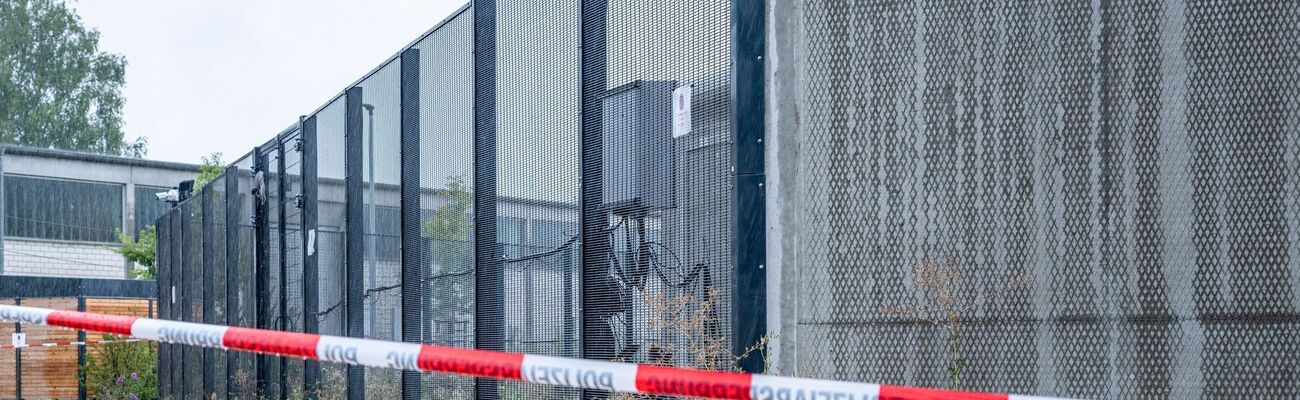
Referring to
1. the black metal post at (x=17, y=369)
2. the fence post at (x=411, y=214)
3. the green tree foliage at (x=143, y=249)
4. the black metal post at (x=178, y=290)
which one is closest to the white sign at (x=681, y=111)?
the fence post at (x=411, y=214)

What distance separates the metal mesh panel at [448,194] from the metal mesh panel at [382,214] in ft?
2.16

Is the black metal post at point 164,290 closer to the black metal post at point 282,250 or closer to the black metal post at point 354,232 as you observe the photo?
the black metal post at point 282,250

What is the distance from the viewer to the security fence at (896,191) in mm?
5551

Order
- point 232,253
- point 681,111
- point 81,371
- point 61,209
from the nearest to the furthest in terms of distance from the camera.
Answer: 1. point 681,111
2. point 232,253
3. point 81,371
4. point 61,209

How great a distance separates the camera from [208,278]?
60.6 ft

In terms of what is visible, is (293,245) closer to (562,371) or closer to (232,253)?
(232,253)

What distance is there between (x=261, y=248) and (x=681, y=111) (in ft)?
32.6

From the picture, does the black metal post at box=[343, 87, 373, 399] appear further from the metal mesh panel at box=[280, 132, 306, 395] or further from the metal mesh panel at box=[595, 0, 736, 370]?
the metal mesh panel at box=[595, 0, 736, 370]

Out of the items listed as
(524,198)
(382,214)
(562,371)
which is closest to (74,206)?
(382,214)

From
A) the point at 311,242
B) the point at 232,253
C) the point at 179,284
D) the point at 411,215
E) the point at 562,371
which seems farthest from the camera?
the point at 179,284

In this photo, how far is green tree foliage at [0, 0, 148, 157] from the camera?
146 feet

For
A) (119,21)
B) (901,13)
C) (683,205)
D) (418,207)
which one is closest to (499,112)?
(418,207)

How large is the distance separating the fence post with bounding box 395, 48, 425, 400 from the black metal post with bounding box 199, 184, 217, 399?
7.98m

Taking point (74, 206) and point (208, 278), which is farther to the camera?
point (74, 206)
